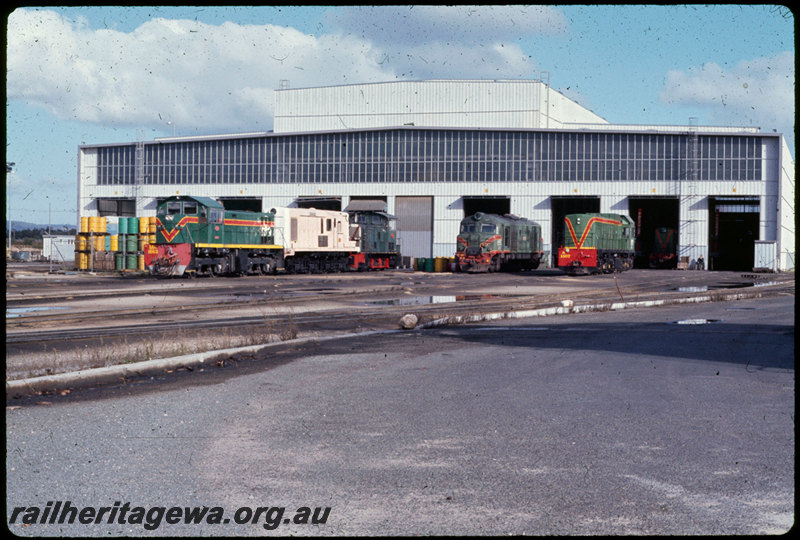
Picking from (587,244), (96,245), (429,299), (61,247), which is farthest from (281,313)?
(61,247)

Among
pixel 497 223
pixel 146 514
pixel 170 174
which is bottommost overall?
pixel 146 514

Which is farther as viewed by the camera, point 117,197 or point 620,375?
point 117,197

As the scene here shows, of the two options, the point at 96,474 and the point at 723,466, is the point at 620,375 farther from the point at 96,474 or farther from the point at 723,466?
the point at 96,474

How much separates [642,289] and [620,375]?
25.6m

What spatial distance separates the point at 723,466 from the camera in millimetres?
6219

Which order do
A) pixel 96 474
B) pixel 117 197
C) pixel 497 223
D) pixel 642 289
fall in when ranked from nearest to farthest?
pixel 96 474 < pixel 642 289 < pixel 497 223 < pixel 117 197

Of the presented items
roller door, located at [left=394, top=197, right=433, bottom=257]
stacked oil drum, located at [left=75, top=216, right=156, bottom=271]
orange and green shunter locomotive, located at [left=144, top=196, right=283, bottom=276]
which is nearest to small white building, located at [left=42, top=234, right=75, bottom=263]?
stacked oil drum, located at [left=75, top=216, right=156, bottom=271]

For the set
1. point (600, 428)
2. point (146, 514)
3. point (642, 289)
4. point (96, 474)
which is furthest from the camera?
point (642, 289)

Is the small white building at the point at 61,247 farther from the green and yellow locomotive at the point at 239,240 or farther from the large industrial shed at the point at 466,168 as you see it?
the green and yellow locomotive at the point at 239,240

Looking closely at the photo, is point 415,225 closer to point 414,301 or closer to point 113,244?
point 113,244

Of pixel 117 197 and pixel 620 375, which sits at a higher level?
pixel 117 197

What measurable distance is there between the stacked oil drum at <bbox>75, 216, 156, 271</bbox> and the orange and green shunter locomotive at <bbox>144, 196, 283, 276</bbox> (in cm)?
1239

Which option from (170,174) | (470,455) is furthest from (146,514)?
(170,174)

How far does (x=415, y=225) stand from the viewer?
70375 millimetres
